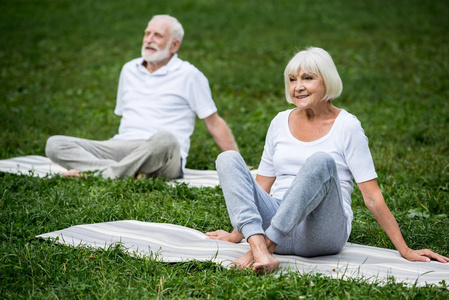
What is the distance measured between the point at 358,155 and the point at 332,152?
0.60 ft

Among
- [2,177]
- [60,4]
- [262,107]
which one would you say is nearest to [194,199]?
[2,177]

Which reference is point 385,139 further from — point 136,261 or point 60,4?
point 60,4

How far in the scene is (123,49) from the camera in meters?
14.8

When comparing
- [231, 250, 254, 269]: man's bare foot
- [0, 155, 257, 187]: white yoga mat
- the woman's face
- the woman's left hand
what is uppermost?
the woman's face

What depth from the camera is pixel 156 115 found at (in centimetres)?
650

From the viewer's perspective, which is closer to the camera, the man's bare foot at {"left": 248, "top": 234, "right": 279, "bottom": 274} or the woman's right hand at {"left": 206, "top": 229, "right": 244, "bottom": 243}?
the man's bare foot at {"left": 248, "top": 234, "right": 279, "bottom": 274}

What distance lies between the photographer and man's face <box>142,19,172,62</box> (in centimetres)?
662

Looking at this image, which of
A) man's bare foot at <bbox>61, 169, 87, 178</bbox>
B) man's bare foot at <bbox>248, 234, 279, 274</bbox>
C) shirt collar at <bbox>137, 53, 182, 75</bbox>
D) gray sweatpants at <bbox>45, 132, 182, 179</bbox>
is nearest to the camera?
man's bare foot at <bbox>248, 234, 279, 274</bbox>

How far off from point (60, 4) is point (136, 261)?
19.1 m

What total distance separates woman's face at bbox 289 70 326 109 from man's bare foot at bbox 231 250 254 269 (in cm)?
111

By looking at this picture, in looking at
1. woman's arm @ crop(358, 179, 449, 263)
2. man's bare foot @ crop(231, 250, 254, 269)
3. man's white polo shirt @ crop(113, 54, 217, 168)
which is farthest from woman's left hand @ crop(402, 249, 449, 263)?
man's white polo shirt @ crop(113, 54, 217, 168)

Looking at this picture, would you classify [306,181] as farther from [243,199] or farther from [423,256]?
[423,256]

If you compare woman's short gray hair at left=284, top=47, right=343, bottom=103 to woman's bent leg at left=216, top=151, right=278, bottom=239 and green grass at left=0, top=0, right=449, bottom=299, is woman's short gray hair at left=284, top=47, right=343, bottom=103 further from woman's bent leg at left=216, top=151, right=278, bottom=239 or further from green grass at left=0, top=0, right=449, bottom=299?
woman's bent leg at left=216, top=151, right=278, bottom=239

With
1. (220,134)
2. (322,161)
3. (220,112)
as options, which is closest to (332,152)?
(322,161)
